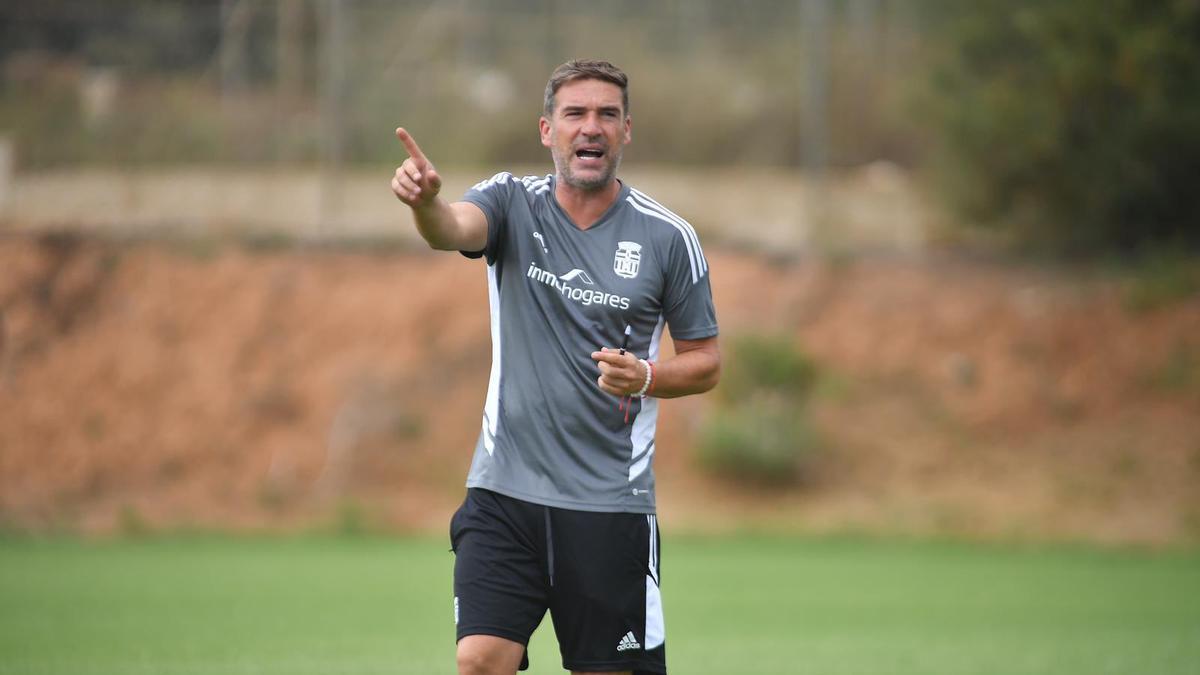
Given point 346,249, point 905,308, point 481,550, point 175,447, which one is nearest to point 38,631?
point 481,550

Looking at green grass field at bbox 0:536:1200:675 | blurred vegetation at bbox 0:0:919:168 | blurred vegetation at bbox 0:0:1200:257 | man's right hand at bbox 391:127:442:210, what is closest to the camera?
man's right hand at bbox 391:127:442:210

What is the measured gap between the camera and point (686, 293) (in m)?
5.71

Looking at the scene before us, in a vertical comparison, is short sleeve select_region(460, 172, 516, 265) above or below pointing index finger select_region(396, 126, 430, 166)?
below

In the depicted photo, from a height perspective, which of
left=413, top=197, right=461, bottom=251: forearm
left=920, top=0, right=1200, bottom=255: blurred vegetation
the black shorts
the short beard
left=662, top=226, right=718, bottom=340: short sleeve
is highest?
left=920, top=0, right=1200, bottom=255: blurred vegetation

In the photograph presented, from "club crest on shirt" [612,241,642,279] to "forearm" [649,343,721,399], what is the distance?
0.40 m

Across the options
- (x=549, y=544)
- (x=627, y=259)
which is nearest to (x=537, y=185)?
(x=627, y=259)

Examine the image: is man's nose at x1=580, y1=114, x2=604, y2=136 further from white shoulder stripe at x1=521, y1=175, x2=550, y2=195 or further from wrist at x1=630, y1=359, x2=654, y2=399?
wrist at x1=630, y1=359, x2=654, y2=399

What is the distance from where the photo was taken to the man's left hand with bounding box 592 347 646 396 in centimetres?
521

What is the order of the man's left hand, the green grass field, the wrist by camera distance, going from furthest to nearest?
1. the green grass field
2. the wrist
3. the man's left hand

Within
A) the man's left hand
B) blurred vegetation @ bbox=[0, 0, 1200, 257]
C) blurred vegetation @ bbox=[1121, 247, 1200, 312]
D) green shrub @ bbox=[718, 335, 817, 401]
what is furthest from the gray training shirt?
blurred vegetation @ bbox=[1121, 247, 1200, 312]

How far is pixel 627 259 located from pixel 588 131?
0.54 m

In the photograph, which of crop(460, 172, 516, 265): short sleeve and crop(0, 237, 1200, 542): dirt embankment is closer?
crop(460, 172, 516, 265): short sleeve

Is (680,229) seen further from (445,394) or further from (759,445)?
(445,394)

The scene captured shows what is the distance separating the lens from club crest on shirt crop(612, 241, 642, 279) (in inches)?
220
